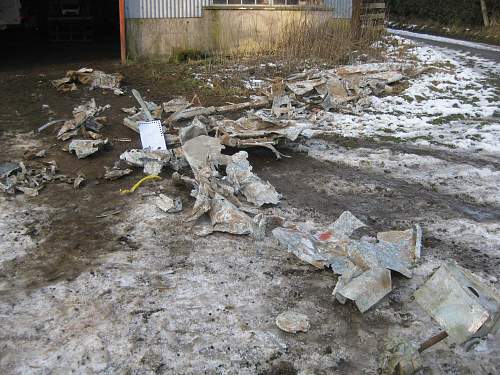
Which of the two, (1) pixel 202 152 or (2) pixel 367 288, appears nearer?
(2) pixel 367 288

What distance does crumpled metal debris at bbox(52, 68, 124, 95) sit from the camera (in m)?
9.49

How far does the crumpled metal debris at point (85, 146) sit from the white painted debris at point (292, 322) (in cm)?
386

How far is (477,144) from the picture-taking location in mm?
6859

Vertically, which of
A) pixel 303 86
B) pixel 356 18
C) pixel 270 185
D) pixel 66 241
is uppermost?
pixel 356 18

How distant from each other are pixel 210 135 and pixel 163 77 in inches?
169

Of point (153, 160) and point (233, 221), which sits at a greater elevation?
point (153, 160)

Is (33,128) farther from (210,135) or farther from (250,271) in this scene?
(250,271)

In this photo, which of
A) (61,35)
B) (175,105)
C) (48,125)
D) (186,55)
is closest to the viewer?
(48,125)

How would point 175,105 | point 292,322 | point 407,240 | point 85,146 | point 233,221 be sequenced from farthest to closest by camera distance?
point 175,105 < point 85,146 < point 233,221 < point 407,240 < point 292,322

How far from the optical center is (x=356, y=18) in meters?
13.5

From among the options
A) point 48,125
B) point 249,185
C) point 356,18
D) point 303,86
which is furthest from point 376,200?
point 356,18

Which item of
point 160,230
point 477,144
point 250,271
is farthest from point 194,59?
point 250,271

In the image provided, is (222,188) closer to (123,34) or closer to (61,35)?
(123,34)

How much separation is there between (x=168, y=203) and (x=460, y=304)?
9.60ft
